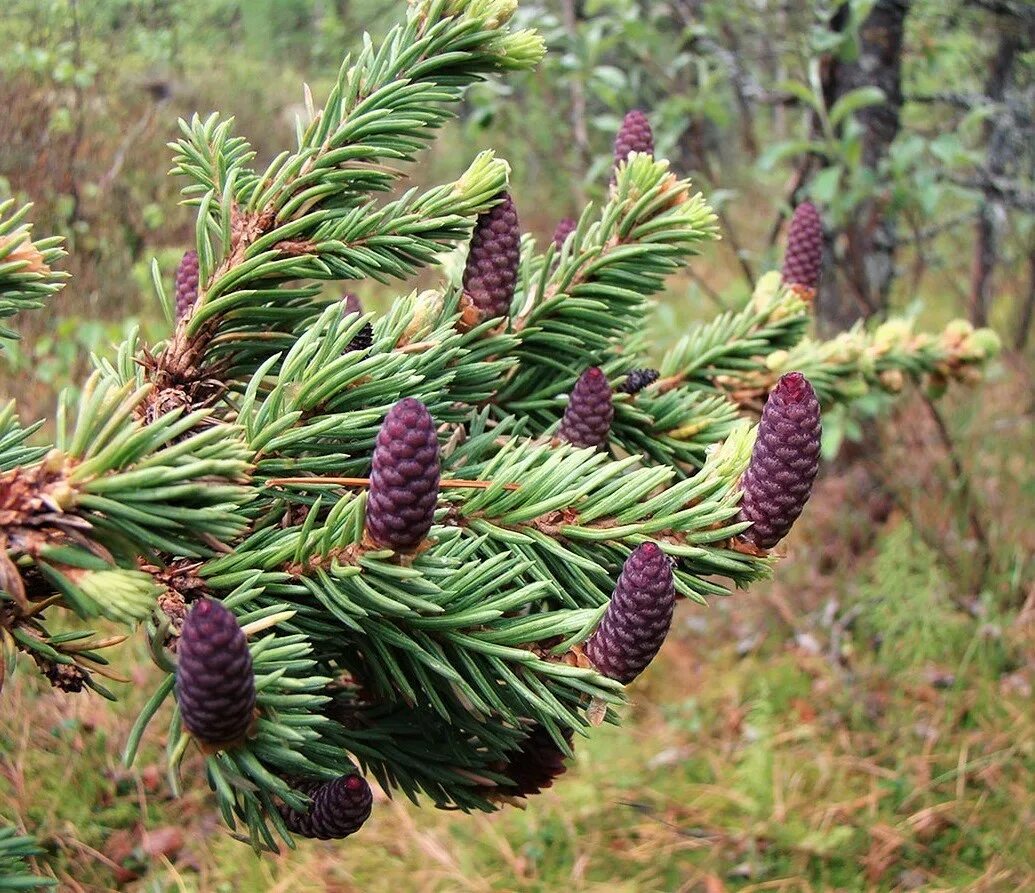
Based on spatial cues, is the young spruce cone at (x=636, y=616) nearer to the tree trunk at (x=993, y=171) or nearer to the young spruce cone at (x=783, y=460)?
the young spruce cone at (x=783, y=460)

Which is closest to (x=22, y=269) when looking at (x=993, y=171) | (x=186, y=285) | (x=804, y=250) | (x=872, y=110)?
(x=186, y=285)

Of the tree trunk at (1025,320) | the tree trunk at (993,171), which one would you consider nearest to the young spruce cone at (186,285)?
the tree trunk at (993,171)

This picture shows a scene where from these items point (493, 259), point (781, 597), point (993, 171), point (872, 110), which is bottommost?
point (781, 597)

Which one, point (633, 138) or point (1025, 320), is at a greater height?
point (633, 138)

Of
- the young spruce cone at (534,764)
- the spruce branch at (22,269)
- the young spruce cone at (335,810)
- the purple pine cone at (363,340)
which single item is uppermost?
the spruce branch at (22,269)

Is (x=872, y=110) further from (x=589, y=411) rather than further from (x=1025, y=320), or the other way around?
(x=589, y=411)

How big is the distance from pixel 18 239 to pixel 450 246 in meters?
0.29

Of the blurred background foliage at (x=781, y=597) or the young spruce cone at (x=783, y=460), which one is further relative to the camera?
the blurred background foliage at (x=781, y=597)

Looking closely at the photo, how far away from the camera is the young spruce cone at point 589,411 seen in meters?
0.66

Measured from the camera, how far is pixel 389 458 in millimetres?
462

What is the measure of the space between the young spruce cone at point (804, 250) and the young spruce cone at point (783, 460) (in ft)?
1.43

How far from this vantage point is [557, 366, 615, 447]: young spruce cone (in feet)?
2.16

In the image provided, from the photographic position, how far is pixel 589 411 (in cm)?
66

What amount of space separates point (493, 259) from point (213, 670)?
36cm
